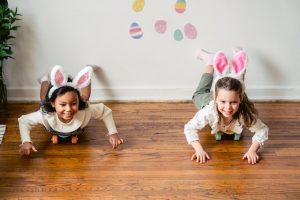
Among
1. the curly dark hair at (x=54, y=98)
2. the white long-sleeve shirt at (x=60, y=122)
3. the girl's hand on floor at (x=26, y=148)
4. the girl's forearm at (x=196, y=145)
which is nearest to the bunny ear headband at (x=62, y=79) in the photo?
the curly dark hair at (x=54, y=98)

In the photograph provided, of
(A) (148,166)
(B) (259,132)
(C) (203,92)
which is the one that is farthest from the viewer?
(C) (203,92)

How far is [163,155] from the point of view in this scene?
1798mm

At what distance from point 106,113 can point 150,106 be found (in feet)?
1.37

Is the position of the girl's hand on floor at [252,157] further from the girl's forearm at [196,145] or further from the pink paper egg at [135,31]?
the pink paper egg at [135,31]

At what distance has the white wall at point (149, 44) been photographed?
2094 millimetres

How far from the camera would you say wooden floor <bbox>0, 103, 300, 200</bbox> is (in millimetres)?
1556

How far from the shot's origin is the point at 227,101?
5.64ft

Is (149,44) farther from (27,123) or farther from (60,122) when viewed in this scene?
(27,123)

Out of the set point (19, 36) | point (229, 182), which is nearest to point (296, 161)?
point (229, 182)

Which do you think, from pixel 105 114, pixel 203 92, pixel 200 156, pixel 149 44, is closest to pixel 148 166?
pixel 200 156

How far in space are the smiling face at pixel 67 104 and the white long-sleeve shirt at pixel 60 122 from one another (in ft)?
0.22

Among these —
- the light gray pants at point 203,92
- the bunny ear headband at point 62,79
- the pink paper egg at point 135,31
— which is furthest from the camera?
the pink paper egg at point 135,31

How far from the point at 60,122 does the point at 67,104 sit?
0.15 m

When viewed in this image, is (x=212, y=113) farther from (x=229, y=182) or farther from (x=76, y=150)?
(x=76, y=150)
